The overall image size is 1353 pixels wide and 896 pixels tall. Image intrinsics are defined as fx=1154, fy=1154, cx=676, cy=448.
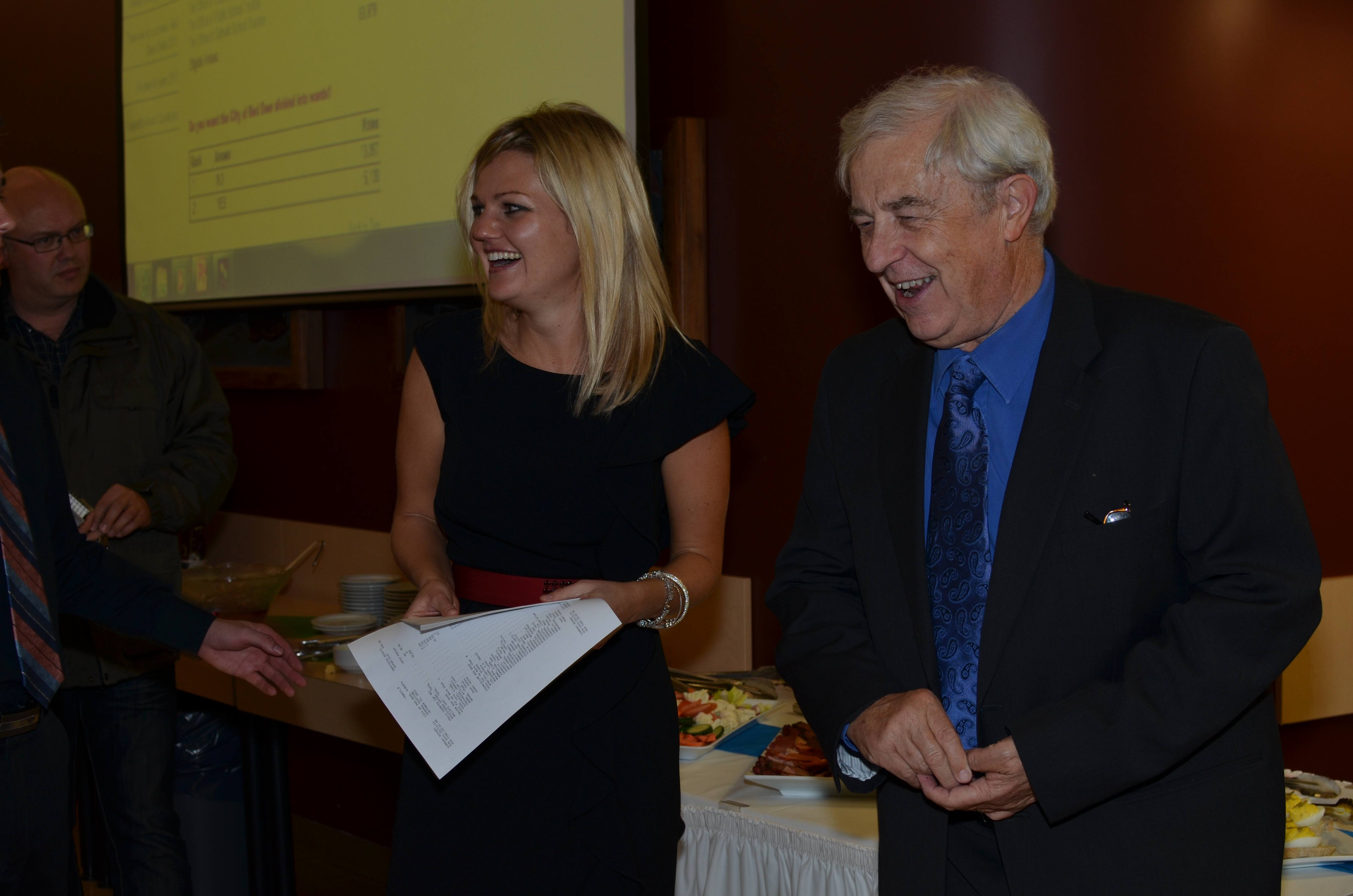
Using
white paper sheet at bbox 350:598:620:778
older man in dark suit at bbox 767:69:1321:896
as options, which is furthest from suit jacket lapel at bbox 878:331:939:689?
white paper sheet at bbox 350:598:620:778

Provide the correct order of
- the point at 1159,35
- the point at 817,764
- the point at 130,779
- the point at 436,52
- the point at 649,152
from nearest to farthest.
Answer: the point at 817,764 → the point at 1159,35 → the point at 130,779 → the point at 649,152 → the point at 436,52

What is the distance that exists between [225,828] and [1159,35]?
10.7 ft

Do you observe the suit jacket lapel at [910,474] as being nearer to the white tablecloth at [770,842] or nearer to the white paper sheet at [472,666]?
the white paper sheet at [472,666]

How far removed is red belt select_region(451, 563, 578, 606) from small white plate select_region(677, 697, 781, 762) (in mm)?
481

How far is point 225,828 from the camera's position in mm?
3453

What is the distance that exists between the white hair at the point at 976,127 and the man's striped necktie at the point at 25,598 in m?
1.34

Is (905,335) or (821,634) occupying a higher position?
(905,335)

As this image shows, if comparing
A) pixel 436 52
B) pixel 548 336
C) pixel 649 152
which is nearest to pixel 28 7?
pixel 436 52

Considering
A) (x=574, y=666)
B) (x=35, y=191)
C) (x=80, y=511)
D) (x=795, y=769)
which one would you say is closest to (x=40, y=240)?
(x=35, y=191)

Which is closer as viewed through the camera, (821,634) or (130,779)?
(821,634)

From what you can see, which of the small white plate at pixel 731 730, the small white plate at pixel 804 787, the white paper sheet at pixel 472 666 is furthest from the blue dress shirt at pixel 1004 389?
the small white plate at pixel 731 730

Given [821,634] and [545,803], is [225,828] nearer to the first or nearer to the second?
[545,803]

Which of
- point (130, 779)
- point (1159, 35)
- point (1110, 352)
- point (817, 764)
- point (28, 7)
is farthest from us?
point (28, 7)

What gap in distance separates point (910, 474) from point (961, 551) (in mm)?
120
